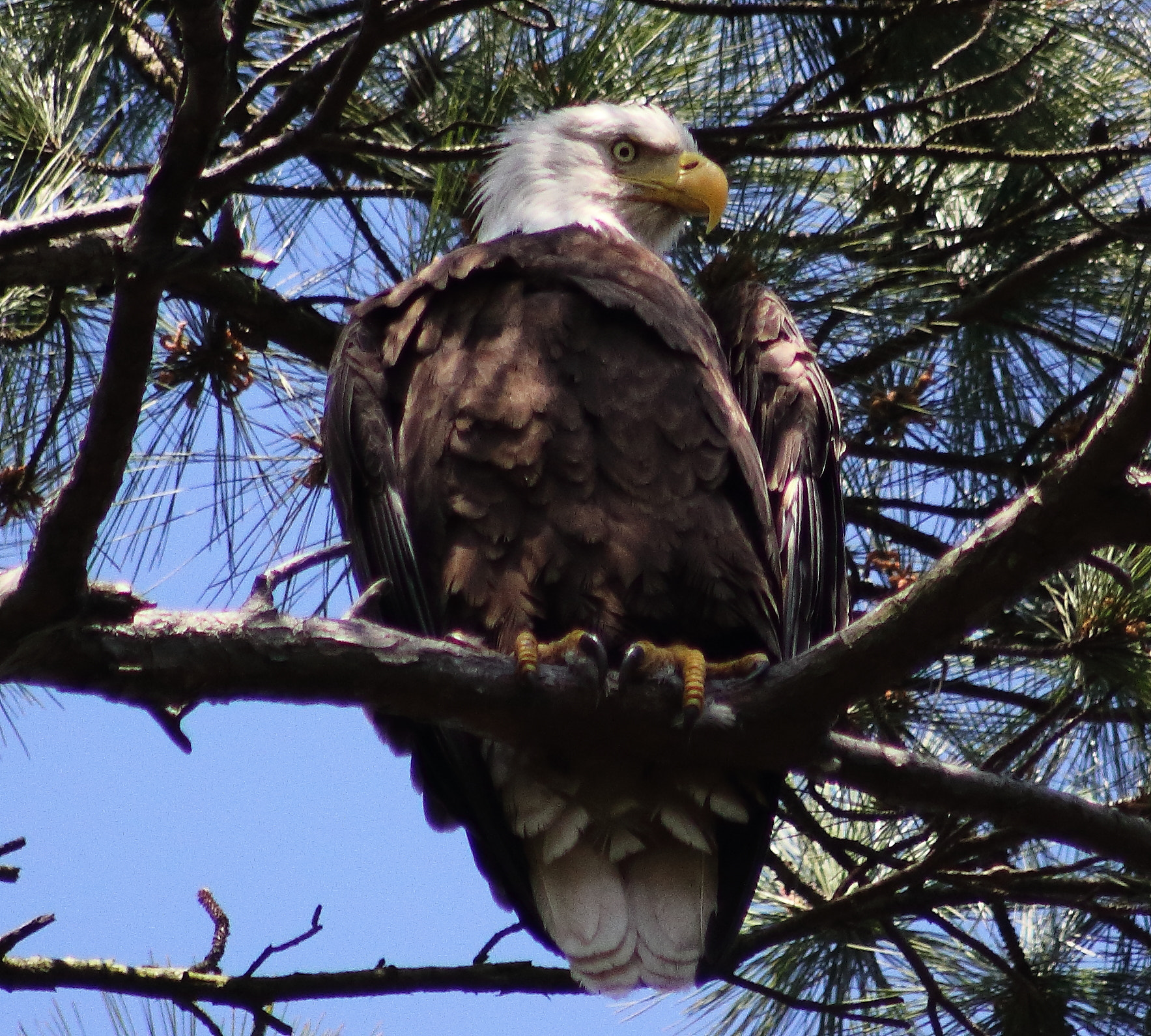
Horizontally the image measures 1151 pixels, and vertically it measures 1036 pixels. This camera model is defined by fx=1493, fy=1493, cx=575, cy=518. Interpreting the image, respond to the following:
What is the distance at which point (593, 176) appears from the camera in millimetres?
3854

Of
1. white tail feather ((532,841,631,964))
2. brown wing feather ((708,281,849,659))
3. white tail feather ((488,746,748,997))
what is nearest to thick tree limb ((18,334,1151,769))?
white tail feather ((488,746,748,997))

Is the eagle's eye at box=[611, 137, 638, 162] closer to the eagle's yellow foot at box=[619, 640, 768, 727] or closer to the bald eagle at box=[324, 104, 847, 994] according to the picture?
the bald eagle at box=[324, 104, 847, 994]

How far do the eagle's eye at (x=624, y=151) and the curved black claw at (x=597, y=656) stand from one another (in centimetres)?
190

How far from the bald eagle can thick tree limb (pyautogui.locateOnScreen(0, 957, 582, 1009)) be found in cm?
19

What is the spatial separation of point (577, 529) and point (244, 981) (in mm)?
936

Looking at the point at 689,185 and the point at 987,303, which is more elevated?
the point at 689,185

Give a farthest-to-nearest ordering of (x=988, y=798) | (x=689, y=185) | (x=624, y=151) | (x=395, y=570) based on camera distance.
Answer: (x=624, y=151)
(x=689, y=185)
(x=395, y=570)
(x=988, y=798)

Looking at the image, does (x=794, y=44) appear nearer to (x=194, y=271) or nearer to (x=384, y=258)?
(x=384, y=258)

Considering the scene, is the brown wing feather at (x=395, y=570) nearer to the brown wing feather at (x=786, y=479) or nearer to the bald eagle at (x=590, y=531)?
the bald eagle at (x=590, y=531)

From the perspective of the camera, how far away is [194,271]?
69.9 inches

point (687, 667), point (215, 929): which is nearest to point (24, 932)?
point (215, 929)

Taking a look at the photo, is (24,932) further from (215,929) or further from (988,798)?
(988,798)

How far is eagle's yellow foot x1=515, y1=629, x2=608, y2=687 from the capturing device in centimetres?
215


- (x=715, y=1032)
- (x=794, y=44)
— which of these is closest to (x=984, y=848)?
(x=715, y=1032)
